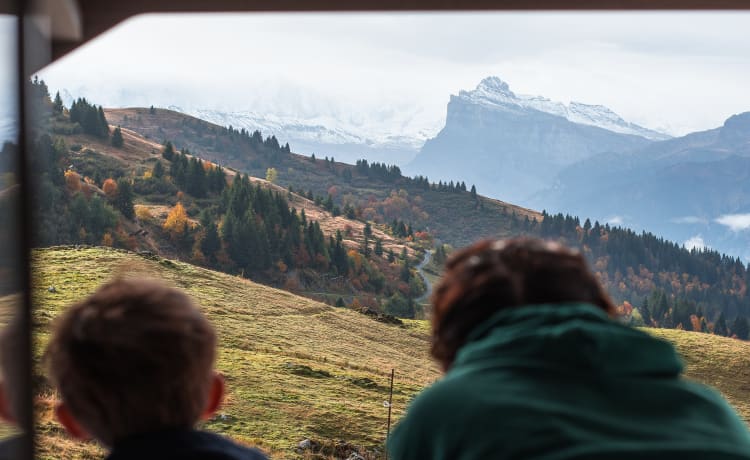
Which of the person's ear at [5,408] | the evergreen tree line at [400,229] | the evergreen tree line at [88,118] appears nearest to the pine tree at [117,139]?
the evergreen tree line at [88,118]

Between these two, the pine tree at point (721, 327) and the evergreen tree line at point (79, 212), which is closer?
the pine tree at point (721, 327)

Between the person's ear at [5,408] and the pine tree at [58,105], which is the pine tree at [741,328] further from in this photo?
the pine tree at [58,105]

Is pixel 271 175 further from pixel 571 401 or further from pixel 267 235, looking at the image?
pixel 571 401

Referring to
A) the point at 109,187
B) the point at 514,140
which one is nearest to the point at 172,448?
the point at 109,187

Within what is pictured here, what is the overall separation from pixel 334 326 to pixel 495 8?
20.0 meters

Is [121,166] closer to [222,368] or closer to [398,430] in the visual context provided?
[222,368]

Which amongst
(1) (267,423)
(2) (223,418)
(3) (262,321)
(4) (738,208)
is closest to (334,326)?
(3) (262,321)

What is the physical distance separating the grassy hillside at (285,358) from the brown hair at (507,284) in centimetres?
499

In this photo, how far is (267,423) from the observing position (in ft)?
35.5

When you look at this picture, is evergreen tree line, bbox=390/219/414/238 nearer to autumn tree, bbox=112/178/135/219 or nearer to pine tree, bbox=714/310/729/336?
autumn tree, bbox=112/178/135/219

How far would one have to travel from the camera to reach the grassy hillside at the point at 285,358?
9.81 meters

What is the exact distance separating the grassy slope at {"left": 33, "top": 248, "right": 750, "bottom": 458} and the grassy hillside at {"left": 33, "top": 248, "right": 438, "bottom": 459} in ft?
0.09

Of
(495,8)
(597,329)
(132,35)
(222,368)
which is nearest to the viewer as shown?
(597,329)

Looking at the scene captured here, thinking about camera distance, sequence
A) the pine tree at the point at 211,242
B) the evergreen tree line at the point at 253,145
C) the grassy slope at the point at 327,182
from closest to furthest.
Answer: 1. the pine tree at the point at 211,242
2. the grassy slope at the point at 327,182
3. the evergreen tree line at the point at 253,145
